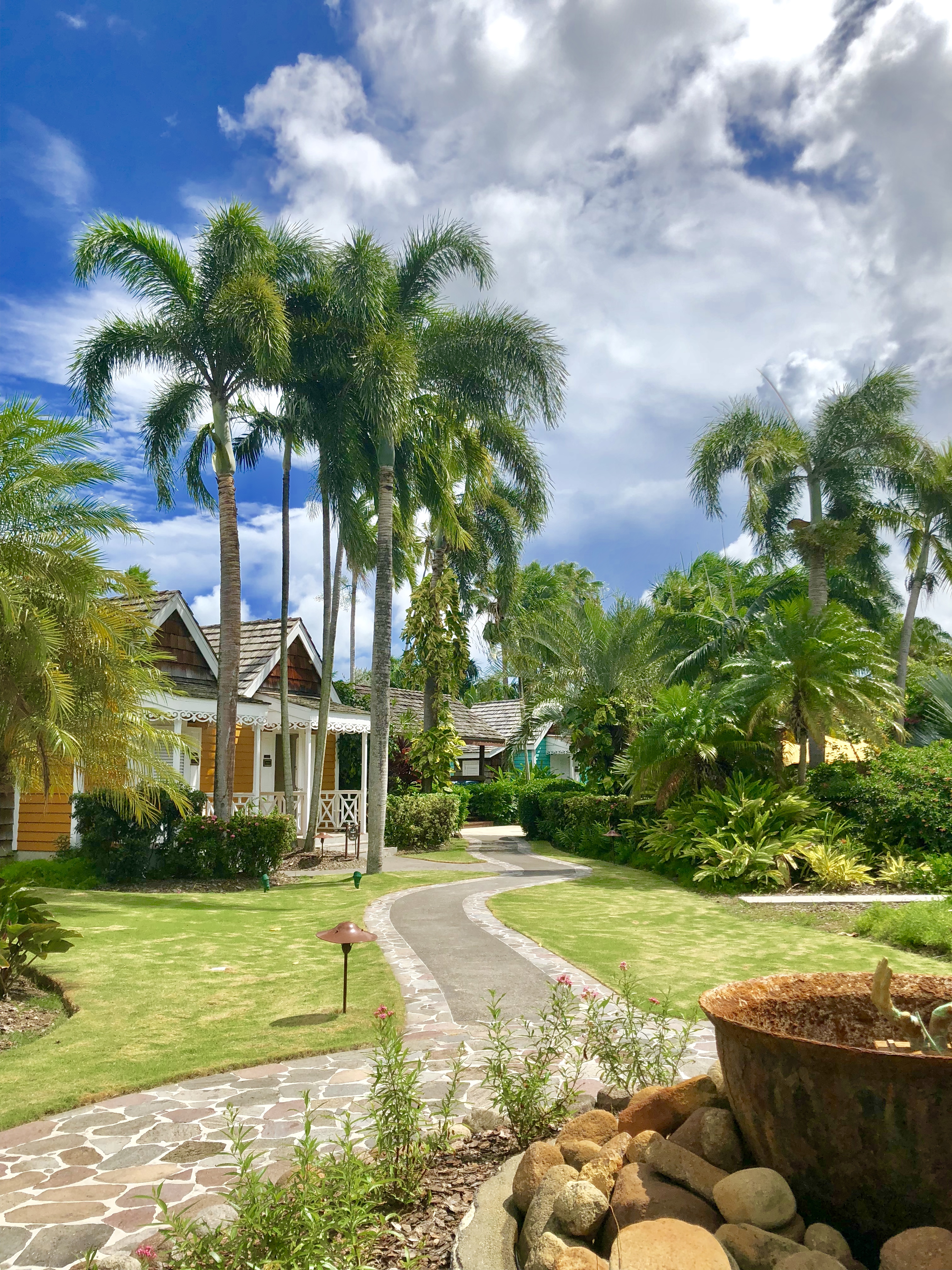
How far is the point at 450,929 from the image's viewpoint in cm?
1050

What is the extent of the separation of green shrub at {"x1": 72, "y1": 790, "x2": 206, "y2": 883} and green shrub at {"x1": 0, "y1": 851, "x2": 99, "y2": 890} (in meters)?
0.13

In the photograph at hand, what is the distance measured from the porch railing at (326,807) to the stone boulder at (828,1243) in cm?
1721

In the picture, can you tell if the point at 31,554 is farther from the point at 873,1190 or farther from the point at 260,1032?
the point at 873,1190

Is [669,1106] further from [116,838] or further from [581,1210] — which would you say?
[116,838]

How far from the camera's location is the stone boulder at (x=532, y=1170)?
3.12 metres

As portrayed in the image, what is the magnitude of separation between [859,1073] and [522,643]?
26.7 metres

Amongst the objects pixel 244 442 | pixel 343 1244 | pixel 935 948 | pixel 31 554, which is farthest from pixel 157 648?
pixel 343 1244

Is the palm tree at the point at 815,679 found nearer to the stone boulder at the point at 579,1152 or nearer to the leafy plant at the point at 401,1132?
the leafy plant at the point at 401,1132

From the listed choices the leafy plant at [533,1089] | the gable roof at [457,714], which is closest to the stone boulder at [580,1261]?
the leafy plant at [533,1089]

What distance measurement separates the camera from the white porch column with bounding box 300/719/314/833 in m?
21.1

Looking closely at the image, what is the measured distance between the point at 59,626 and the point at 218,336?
23.8 feet

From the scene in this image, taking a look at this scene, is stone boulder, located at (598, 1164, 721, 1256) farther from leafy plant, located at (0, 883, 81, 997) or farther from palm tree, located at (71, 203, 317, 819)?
palm tree, located at (71, 203, 317, 819)

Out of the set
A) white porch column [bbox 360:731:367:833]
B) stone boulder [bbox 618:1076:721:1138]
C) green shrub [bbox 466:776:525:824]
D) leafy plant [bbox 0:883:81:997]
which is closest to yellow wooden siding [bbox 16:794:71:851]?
white porch column [bbox 360:731:367:833]

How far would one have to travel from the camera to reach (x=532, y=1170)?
10.4 ft
